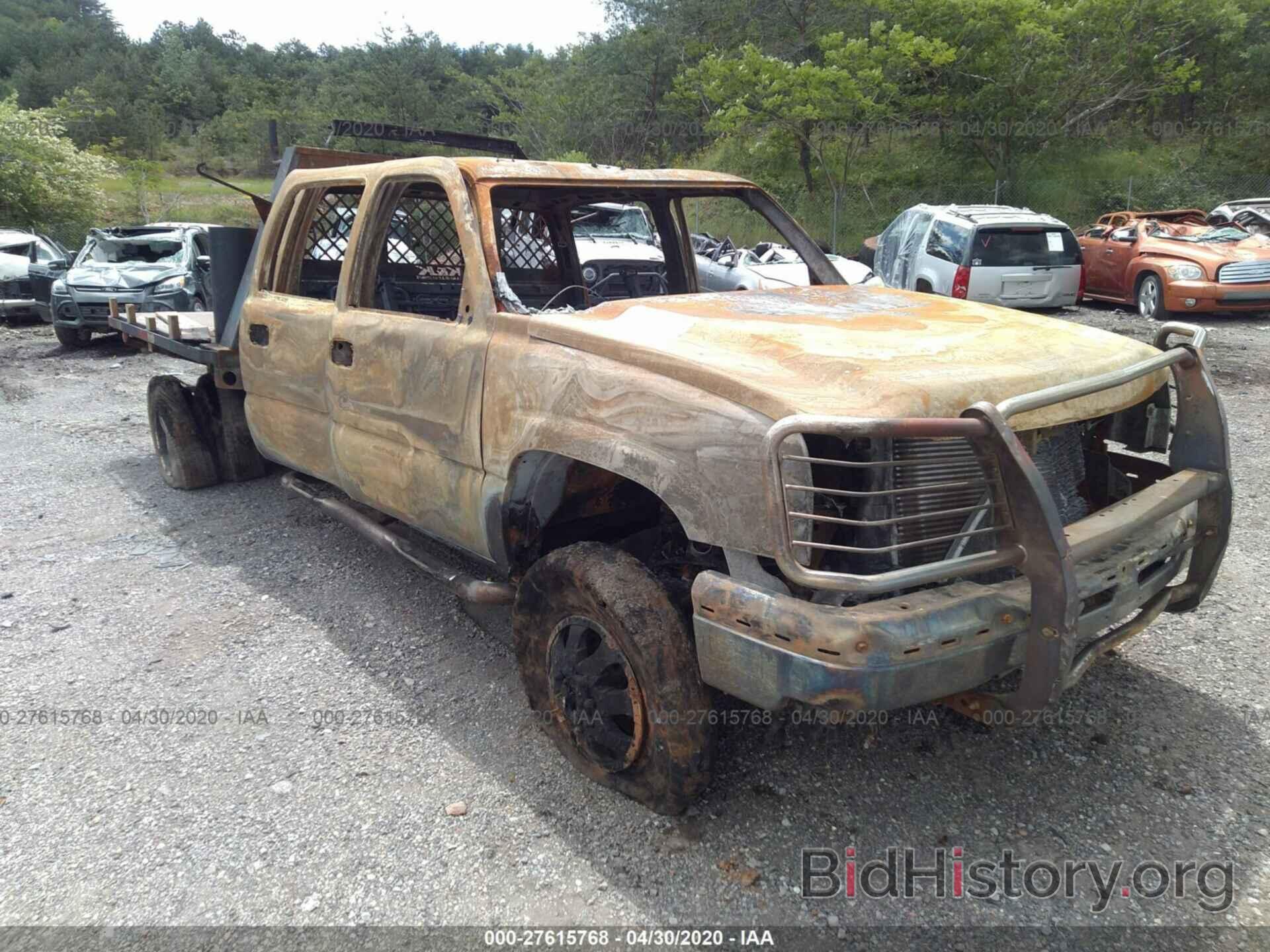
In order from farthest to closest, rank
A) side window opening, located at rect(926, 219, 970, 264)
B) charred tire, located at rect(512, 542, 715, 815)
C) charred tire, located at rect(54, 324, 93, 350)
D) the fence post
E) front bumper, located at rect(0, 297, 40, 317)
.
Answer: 1. the fence post
2. front bumper, located at rect(0, 297, 40, 317)
3. side window opening, located at rect(926, 219, 970, 264)
4. charred tire, located at rect(54, 324, 93, 350)
5. charred tire, located at rect(512, 542, 715, 815)

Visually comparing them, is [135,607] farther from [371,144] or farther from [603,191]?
[371,144]

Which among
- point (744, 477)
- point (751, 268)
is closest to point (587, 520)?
point (744, 477)

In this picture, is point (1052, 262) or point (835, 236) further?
point (835, 236)

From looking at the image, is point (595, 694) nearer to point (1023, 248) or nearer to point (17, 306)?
point (1023, 248)

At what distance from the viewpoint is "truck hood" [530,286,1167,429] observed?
234 centimetres

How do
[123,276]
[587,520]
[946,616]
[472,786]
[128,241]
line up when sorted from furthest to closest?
[128,241] < [123,276] < [587,520] < [472,786] < [946,616]

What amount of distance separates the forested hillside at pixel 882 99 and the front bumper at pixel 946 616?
68.1 ft

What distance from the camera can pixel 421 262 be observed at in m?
4.89

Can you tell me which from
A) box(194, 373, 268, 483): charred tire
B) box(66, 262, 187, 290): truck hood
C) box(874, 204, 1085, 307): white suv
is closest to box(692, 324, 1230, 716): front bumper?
box(194, 373, 268, 483): charred tire

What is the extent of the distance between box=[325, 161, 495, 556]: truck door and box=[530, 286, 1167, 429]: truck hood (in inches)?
15.7

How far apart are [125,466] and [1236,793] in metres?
6.91

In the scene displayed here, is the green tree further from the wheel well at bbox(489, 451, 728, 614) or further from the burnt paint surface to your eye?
the wheel well at bbox(489, 451, 728, 614)

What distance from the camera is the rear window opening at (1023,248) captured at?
479 inches

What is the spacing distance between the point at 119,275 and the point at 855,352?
11.9 m
